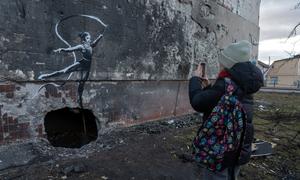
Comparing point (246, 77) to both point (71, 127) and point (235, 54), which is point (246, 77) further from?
point (71, 127)

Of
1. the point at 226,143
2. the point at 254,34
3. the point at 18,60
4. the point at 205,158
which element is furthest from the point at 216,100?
the point at 254,34

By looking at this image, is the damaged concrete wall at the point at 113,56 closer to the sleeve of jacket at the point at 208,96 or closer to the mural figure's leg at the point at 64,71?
the mural figure's leg at the point at 64,71

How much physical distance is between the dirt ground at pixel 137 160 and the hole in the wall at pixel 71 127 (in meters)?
0.42

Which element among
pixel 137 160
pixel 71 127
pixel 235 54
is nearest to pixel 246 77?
Result: pixel 235 54

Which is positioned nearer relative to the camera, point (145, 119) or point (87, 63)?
point (87, 63)

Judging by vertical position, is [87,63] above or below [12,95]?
above

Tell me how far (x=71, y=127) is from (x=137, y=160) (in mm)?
1615

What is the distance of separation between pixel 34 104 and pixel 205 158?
2.64 m

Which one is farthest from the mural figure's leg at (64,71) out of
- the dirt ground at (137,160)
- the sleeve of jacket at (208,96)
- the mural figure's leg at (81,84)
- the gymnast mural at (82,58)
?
the sleeve of jacket at (208,96)

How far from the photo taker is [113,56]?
4609 mm

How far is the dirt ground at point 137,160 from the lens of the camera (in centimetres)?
320

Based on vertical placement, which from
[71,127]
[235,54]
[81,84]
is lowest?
[71,127]

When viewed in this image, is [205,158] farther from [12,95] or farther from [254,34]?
[254,34]

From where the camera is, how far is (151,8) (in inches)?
208
